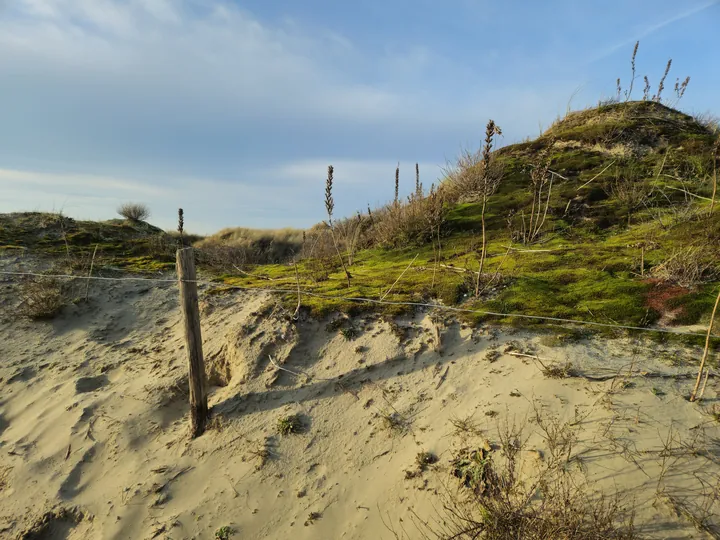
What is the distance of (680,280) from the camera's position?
4.50m

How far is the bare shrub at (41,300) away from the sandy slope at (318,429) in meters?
1.11

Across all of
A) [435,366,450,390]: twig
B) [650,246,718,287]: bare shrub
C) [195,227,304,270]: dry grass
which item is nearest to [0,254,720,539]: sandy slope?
[435,366,450,390]: twig

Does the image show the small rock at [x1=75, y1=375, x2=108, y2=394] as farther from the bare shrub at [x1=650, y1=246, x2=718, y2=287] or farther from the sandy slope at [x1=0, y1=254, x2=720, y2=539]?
the bare shrub at [x1=650, y1=246, x2=718, y2=287]

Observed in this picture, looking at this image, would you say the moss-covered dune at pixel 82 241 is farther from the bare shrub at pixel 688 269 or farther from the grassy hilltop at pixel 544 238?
the bare shrub at pixel 688 269

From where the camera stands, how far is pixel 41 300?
6133 mm

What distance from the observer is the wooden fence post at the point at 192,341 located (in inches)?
156

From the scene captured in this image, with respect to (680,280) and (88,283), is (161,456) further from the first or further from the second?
(680,280)

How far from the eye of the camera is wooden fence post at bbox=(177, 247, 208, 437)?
3975mm

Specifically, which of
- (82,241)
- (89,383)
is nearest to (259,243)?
(82,241)

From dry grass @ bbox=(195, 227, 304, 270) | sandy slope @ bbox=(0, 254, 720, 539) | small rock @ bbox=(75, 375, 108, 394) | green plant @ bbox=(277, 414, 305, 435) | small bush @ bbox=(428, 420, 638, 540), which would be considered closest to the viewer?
small bush @ bbox=(428, 420, 638, 540)

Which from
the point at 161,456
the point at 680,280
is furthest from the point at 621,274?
the point at 161,456

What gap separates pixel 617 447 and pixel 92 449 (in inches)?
180

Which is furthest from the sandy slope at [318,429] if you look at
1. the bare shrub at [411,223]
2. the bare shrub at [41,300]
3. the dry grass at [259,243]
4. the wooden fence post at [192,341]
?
the dry grass at [259,243]

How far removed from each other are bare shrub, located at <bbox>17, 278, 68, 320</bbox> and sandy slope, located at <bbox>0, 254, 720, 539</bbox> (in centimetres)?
111
